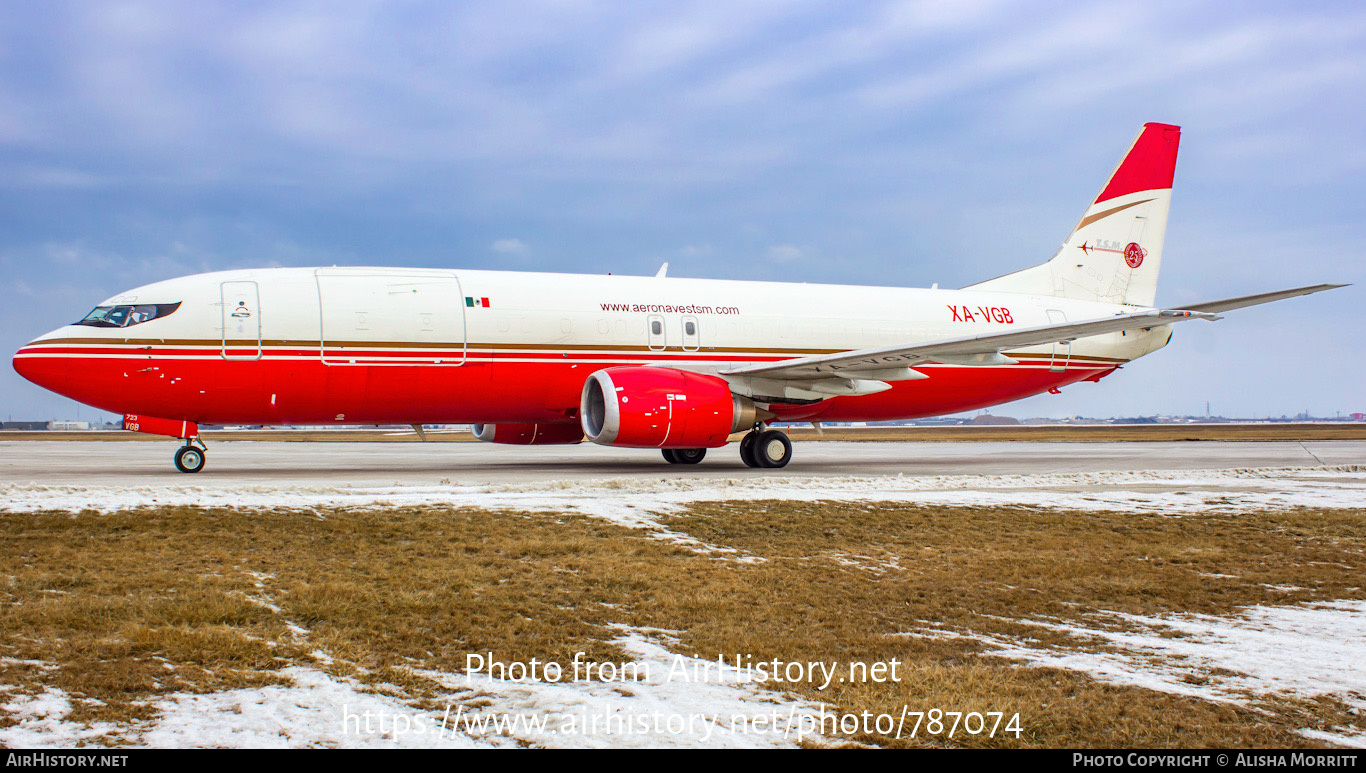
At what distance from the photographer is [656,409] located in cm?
1588

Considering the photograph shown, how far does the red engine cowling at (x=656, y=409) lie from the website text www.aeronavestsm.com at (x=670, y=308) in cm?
148

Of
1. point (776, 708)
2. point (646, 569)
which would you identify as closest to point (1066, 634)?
point (776, 708)

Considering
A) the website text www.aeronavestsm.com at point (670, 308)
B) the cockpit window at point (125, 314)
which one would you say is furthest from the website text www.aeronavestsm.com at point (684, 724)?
the website text www.aeronavestsm.com at point (670, 308)

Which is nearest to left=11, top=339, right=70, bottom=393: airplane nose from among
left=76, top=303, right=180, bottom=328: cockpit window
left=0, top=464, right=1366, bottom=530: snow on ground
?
left=76, top=303, right=180, bottom=328: cockpit window

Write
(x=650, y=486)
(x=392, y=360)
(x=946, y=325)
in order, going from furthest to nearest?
(x=946, y=325) < (x=392, y=360) < (x=650, y=486)

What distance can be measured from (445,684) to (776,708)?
4.80 ft

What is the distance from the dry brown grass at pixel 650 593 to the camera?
13.0 feet

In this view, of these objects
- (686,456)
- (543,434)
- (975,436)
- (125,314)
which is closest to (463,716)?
(125,314)

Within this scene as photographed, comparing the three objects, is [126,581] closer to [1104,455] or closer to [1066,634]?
[1066,634]

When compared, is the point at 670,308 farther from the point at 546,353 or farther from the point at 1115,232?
the point at 1115,232

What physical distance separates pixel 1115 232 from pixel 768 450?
11.5m

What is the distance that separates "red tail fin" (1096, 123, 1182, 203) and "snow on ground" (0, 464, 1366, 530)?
9.91m

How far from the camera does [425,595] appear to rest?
573 cm

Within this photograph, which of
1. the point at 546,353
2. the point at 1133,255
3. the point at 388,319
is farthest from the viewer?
the point at 1133,255
